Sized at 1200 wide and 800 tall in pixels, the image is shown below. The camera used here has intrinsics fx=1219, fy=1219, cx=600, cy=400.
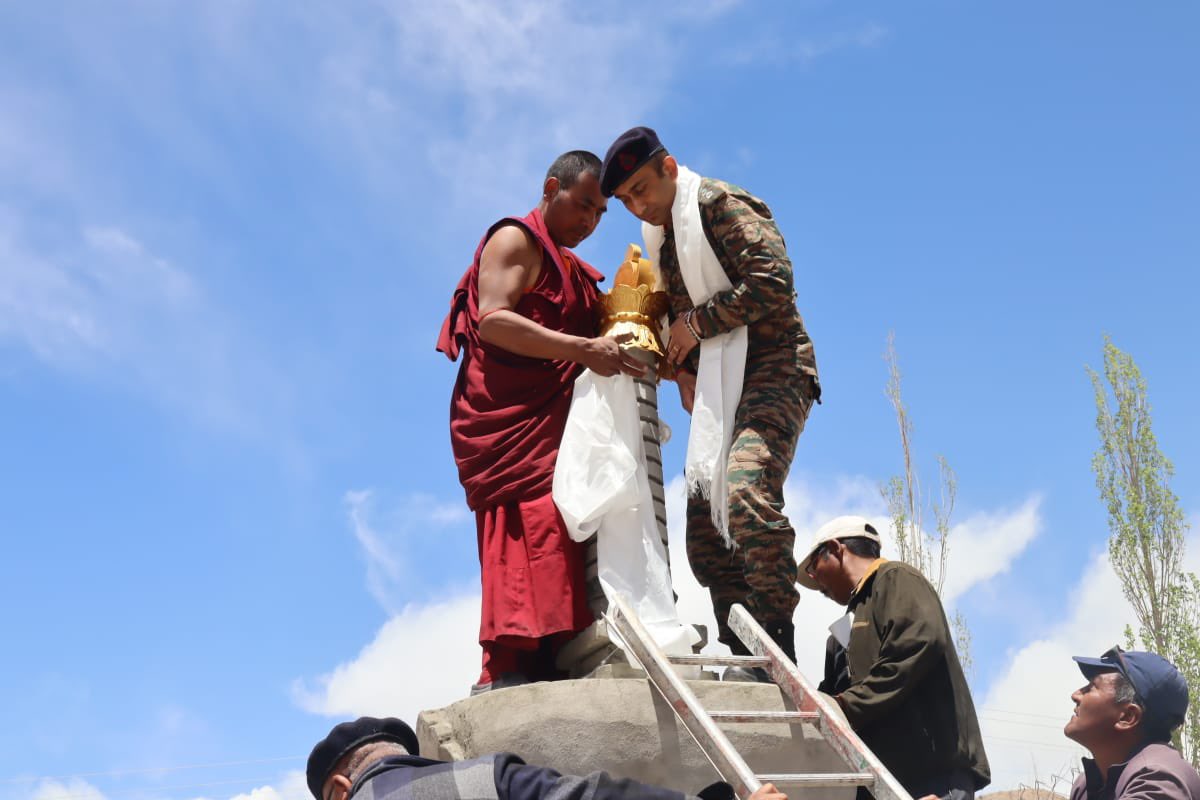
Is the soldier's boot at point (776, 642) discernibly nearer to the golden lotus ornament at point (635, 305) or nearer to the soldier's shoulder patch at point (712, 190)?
the golden lotus ornament at point (635, 305)

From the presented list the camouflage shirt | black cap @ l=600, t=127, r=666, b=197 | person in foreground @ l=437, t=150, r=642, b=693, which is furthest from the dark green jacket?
black cap @ l=600, t=127, r=666, b=197

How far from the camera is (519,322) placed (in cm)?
411

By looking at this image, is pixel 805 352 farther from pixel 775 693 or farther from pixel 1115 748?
pixel 1115 748

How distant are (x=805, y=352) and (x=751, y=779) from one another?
1.77 meters

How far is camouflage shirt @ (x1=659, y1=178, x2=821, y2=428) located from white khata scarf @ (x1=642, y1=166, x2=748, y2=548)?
0.14ft

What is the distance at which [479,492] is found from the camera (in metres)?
4.11

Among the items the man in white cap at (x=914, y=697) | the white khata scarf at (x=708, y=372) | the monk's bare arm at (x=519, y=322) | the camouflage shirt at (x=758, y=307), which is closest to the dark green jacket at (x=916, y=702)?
the man in white cap at (x=914, y=697)

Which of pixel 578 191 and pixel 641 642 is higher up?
pixel 578 191

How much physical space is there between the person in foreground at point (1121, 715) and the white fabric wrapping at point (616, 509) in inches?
49.4

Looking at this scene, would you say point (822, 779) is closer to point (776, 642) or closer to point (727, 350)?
point (776, 642)

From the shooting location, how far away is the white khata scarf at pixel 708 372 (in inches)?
162

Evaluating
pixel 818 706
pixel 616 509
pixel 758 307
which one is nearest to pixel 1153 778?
pixel 818 706

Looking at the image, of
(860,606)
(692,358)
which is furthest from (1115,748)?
(692,358)

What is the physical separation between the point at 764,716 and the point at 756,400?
1156 millimetres
